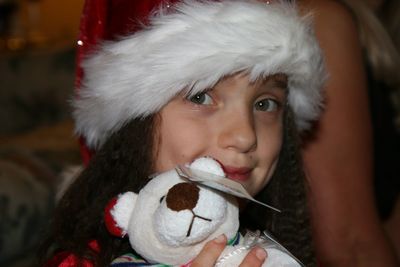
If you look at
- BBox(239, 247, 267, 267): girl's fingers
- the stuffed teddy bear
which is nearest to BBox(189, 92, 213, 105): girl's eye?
the stuffed teddy bear

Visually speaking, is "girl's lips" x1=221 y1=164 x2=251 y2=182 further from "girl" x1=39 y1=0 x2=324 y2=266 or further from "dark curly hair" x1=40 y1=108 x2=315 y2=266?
"dark curly hair" x1=40 y1=108 x2=315 y2=266

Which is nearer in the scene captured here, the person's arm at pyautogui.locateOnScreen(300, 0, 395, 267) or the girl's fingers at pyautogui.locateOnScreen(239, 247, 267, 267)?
the girl's fingers at pyautogui.locateOnScreen(239, 247, 267, 267)

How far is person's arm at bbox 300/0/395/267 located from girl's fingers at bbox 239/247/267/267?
17.5 inches

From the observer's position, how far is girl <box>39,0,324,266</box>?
94 cm

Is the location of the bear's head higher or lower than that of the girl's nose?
lower

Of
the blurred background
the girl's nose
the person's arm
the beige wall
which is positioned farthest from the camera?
the beige wall

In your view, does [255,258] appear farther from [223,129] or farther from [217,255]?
[223,129]

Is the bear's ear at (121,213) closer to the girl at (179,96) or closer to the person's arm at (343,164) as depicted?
the girl at (179,96)

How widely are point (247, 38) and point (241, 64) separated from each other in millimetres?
39

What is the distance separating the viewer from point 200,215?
0.81 metres

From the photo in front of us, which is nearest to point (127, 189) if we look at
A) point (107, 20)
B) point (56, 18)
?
point (107, 20)

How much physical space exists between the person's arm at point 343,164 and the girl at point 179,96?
0.52 ft

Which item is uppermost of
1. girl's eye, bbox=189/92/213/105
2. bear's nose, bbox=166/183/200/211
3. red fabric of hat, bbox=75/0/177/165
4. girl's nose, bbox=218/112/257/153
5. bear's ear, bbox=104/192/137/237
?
red fabric of hat, bbox=75/0/177/165

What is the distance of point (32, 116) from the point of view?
3.35 metres
